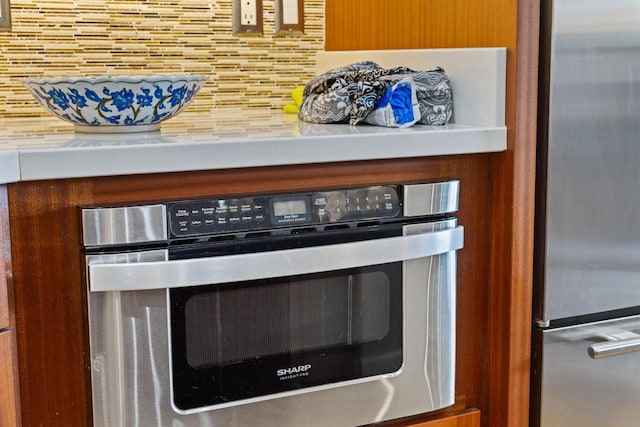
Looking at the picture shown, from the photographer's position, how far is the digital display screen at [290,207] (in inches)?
54.0

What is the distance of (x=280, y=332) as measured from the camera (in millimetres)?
1425

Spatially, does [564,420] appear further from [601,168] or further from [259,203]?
[259,203]

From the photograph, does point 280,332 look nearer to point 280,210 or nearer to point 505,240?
point 280,210

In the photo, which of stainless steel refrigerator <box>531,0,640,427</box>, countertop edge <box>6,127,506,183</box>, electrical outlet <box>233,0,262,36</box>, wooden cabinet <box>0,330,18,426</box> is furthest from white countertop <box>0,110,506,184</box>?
electrical outlet <box>233,0,262,36</box>

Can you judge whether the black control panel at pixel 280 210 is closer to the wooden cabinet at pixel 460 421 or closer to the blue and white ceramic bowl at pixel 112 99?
the blue and white ceramic bowl at pixel 112 99

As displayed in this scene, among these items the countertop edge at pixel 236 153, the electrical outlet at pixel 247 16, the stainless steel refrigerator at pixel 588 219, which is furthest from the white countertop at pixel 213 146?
the electrical outlet at pixel 247 16

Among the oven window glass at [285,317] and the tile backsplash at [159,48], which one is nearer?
the oven window glass at [285,317]

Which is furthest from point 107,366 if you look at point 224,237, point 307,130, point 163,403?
point 307,130

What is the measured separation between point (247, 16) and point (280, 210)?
795mm

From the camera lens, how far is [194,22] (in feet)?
6.53

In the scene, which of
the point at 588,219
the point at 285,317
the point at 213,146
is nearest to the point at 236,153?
the point at 213,146

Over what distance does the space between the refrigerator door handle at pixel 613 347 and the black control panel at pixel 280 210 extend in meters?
0.46

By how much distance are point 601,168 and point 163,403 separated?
2.81 ft

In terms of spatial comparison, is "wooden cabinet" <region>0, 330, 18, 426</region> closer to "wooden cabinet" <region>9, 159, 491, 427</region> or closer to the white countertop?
"wooden cabinet" <region>9, 159, 491, 427</region>
